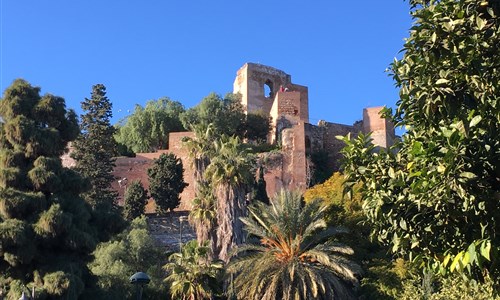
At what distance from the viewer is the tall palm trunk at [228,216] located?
23242mm

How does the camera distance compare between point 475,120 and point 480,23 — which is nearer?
point 475,120

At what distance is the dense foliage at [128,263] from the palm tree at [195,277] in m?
1.71

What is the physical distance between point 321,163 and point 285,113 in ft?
19.2

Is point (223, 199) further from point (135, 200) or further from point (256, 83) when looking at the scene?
point (256, 83)

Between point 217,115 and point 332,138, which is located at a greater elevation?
point 217,115

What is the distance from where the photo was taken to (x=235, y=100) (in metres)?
50.4

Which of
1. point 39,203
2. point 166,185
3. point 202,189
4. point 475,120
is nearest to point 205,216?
point 202,189

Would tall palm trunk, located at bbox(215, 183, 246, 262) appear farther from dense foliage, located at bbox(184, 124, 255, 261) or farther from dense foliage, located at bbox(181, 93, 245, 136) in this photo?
dense foliage, located at bbox(181, 93, 245, 136)

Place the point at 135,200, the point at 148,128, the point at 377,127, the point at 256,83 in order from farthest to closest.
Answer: the point at 256,83, the point at 148,128, the point at 377,127, the point at 135,200

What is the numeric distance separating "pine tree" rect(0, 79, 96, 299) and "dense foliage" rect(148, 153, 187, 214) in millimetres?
12912

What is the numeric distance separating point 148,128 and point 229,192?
24.0 m

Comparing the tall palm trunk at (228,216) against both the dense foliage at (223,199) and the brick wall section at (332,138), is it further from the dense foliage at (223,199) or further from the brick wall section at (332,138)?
the brick wall section at (332,138)

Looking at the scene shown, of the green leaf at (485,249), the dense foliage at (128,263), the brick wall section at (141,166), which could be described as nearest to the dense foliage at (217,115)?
the brick wall section at (141,166)

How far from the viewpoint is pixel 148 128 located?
47000mm
